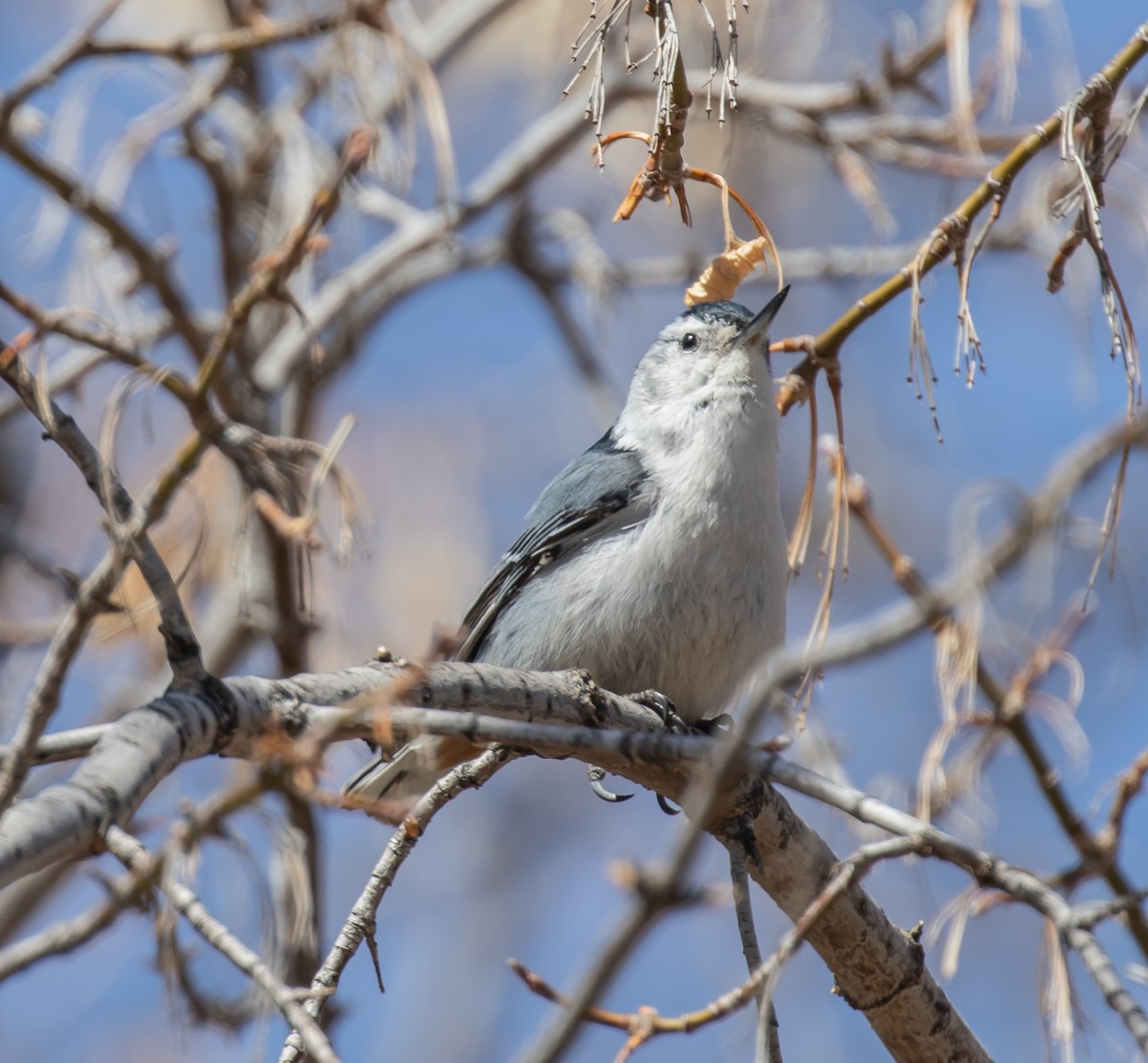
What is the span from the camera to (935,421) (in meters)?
2.16

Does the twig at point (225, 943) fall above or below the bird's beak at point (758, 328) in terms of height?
below

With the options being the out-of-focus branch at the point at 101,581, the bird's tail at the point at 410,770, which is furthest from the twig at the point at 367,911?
the bird's tail at the point at 410,770

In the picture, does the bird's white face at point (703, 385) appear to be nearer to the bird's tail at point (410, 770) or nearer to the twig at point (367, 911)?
the bird's tail at point (410, 770)

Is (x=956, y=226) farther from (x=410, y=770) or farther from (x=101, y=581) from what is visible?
(x=410, y=770)

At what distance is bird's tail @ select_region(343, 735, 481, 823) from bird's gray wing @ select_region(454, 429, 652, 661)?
0.32m

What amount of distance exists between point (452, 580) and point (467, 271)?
2140 mm

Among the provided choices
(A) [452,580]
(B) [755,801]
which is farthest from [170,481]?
(A) [452,580]

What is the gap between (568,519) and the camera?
3.23 meters

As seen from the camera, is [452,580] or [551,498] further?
[452,580]

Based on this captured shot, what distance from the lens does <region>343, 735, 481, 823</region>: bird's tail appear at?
3020mm

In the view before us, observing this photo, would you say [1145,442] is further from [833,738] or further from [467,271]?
[467,271]

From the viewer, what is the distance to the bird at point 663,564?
9.79 ft

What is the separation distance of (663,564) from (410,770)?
77cm

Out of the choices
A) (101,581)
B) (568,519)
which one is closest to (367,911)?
(101,581)
